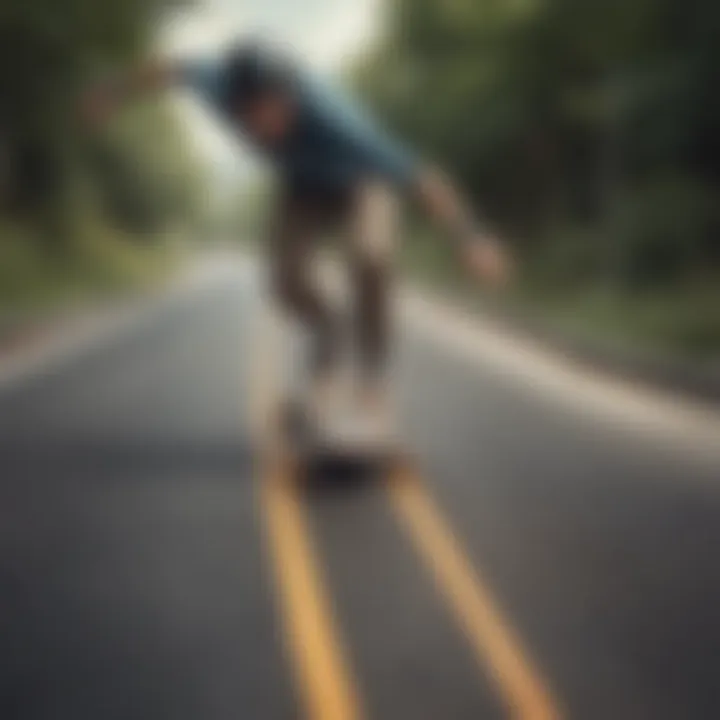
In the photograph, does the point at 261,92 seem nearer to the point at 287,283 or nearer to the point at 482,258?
the point at 287,283

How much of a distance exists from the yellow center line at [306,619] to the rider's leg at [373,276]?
2.43 feet

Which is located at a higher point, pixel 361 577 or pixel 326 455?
pixel 326 455

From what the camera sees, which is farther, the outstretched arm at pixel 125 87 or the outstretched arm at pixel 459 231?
the outstretched arm at pixel 125 87

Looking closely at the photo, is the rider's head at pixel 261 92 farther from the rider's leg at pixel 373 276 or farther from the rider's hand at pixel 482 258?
the rider's hand at pixel 482 258

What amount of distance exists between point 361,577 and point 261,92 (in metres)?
3.24

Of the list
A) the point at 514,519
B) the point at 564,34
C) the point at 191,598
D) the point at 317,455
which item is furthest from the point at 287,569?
the point at 564,34

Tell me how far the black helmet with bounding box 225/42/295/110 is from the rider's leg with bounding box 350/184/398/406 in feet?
2.25

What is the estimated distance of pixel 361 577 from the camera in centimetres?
708

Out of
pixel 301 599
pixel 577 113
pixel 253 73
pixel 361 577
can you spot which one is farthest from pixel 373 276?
pixel 577 113

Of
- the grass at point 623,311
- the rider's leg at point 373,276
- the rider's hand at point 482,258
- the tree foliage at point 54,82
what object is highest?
the tree foliage at point 54,82

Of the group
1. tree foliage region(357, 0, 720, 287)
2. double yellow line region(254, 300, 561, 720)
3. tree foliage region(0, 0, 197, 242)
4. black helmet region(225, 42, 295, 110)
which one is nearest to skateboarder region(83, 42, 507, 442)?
black helmet region(225, 42, 295, 110)

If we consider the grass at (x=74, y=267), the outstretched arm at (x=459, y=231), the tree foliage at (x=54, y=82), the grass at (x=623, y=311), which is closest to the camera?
the outstretched arm at (x=459, y=231)

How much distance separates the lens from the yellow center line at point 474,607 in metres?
5.32

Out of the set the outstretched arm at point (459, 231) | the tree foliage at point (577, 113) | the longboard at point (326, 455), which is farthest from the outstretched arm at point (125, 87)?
the tree foliage at point (577, 113)
